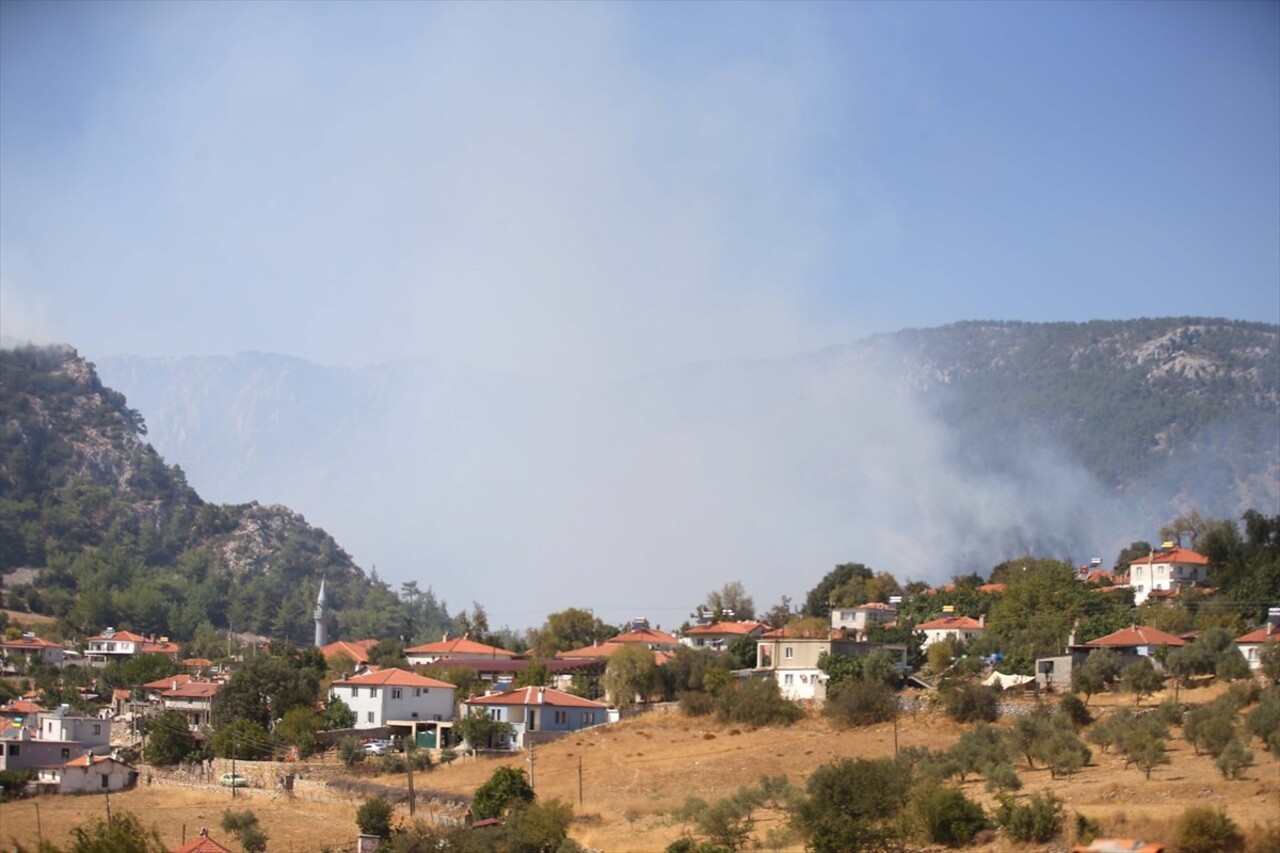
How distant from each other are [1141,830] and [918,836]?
21.2 feet

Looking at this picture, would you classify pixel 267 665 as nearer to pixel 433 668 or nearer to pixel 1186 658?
pixel 433 668

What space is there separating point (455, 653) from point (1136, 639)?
143 feet

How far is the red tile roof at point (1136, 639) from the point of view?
2562 inches

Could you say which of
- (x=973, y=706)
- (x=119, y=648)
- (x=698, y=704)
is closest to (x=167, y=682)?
(x=119, y=648)

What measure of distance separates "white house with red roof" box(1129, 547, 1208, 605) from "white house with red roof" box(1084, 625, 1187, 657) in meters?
19.4

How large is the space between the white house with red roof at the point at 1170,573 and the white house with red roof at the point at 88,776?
2080 inches

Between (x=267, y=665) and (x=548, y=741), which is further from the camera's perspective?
(x=267, y=665)

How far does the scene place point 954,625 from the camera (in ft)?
266

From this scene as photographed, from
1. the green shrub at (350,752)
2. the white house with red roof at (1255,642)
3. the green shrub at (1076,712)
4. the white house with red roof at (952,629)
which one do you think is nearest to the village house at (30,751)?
the green shrub at (350,752)

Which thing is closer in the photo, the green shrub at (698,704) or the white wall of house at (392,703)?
the green shrub at (698,704)

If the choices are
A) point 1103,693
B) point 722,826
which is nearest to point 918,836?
point 722,826

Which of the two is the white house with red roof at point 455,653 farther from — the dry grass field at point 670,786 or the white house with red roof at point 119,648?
the dry grass field at point 670,786

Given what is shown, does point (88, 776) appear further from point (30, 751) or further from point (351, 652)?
point (351, 652)

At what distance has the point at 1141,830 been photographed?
38.8m
